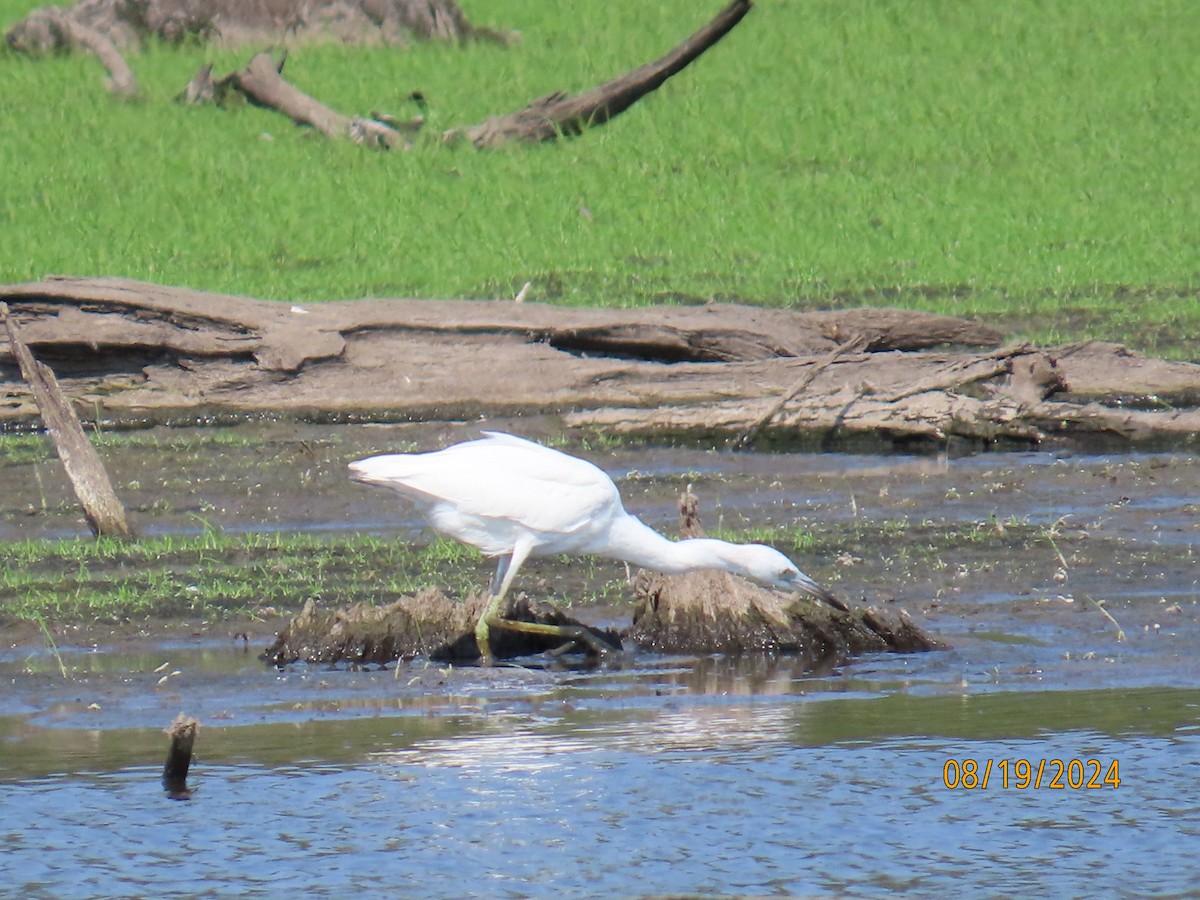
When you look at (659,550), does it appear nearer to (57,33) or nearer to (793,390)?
(793,390)

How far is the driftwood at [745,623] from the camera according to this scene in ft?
24.5

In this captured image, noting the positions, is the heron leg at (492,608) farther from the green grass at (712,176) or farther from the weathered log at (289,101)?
the weathered log at (289,101)

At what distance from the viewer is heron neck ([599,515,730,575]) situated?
24.3 feet

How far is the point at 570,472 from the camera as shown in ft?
24.7

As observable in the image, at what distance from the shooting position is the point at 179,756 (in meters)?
5.86

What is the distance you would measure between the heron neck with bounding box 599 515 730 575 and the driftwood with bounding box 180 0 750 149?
400 inches

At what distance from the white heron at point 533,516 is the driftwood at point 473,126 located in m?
10.1

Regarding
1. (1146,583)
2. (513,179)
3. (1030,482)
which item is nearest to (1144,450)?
(1030,482)

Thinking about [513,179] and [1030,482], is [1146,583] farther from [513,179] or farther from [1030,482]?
[513,179]

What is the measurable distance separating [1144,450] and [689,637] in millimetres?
4161

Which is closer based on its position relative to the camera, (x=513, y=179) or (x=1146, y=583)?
(x=1146, y=583)

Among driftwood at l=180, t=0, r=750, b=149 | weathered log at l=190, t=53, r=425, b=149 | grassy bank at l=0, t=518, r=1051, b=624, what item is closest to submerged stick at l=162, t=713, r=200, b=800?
grassy bank at l=0, t=518, r=1051, b=624

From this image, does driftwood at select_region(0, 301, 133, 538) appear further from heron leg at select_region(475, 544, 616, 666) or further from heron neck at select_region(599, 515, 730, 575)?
heron neck at select_region(599, 515, 730, 575)

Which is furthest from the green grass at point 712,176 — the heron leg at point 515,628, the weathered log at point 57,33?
the heron leg at point 515,628
